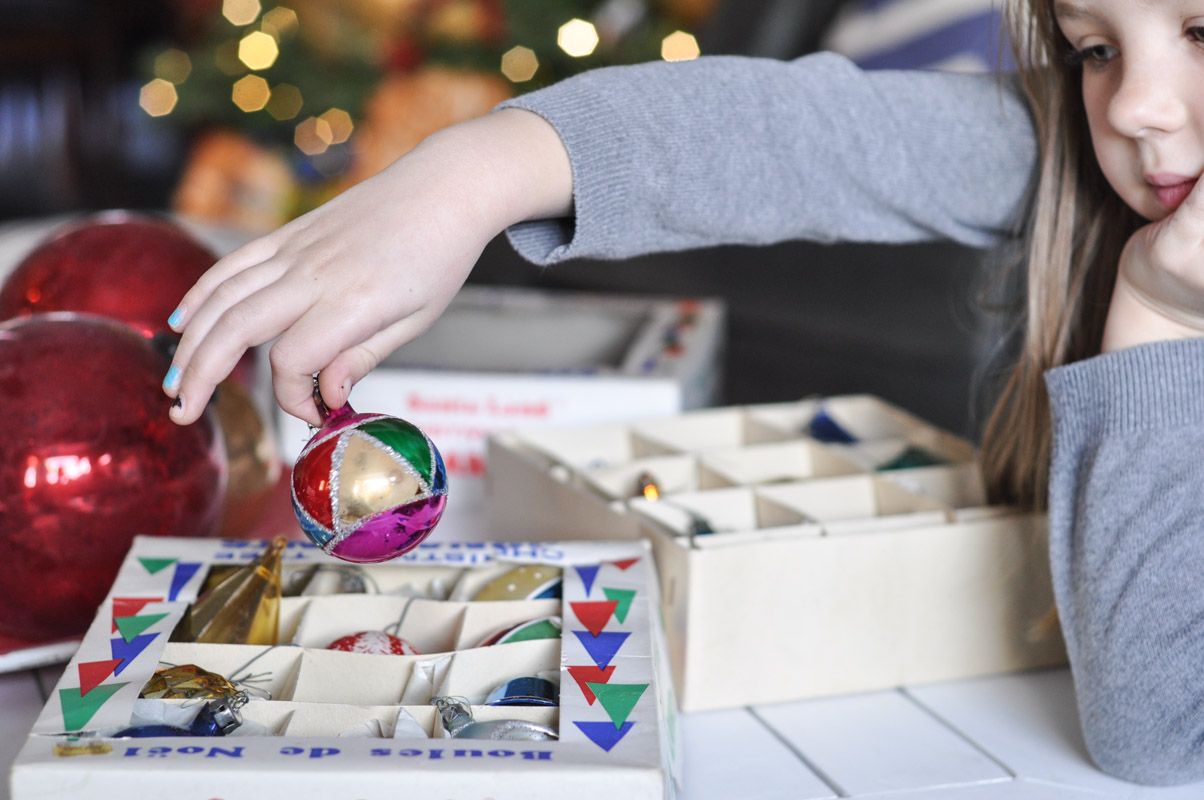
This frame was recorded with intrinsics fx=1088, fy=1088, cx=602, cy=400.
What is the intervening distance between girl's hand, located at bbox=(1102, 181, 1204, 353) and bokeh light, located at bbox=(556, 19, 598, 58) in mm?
1667

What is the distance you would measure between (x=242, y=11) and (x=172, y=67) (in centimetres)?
26

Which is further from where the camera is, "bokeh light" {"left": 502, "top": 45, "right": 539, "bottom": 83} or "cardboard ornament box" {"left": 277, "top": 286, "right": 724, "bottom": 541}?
"bokeh light" {"left": 502, "top": 45, "right": 539, "bottom": 83}

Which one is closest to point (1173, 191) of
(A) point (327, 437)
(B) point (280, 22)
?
(A) point (327, 437)

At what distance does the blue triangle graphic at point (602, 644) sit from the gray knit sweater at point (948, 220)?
229 millimetres

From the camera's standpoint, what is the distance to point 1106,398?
0.65m

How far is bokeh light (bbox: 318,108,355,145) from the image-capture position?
2.61 m

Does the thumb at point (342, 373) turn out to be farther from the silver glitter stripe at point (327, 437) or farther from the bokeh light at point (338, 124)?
the bokeh light at point (338, 124)

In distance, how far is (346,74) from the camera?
2533 mm

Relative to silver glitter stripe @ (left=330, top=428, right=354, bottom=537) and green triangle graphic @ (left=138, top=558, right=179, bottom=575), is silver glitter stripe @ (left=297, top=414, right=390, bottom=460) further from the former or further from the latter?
green triangle graphic @ (left=138, top=558, right=179, bottom=575)

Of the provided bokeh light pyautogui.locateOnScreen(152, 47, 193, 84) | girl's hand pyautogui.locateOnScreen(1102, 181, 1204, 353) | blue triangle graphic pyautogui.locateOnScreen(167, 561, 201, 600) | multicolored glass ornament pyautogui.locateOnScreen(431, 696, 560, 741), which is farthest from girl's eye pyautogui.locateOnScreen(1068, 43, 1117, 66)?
bokeh light pyautogui.locateOnScreen(152, 47, 193, 84)

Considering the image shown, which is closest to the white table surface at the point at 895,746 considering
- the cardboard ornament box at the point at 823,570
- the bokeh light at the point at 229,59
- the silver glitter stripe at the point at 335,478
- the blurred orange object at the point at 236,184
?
the cardboard ornament box at the point at 823,570

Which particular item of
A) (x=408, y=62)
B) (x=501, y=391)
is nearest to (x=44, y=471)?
(x=501, y=391)

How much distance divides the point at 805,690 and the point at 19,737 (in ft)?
1.52

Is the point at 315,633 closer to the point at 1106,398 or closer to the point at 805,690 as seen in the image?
the point at 805,690
